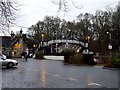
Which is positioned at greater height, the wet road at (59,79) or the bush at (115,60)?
the bush at (115,60)

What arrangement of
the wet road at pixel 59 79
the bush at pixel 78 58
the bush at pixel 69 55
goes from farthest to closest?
the bush at pixel 69 55
the bush at pixel 78 58
the wet road at pixel 59 79

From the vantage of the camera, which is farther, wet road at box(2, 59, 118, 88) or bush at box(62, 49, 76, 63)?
bush at box(62, 49, 76, 63)

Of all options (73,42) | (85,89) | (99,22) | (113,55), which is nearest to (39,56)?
(73,42)

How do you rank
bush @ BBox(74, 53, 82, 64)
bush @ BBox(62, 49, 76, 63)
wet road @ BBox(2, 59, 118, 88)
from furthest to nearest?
bush @ BBox(62, 49, 76, 63)
bush @ BBox(74, 53, 82, 64)
wet road @ BBox(2, 59, 118, 88)

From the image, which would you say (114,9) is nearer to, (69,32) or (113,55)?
(69,32)

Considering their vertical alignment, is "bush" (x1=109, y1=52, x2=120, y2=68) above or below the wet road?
above

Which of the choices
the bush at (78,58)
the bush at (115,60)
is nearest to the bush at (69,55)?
the bush at (78,58)

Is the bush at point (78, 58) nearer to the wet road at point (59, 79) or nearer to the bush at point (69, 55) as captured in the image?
the bush at point (69, 55)

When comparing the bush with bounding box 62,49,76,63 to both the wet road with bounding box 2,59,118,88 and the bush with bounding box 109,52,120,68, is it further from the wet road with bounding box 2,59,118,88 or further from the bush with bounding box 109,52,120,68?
the wet road with bounding box 2,59,118,88

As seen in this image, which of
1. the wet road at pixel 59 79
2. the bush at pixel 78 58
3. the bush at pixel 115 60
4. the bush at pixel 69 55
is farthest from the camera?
the bush at pixel 69 55

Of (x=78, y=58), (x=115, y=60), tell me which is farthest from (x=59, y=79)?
(x=78, y=58)

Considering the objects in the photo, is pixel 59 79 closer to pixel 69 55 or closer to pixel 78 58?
pixel 78 58

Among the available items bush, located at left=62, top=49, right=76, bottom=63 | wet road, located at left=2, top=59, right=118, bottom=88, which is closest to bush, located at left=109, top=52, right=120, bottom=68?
wet road, located at left=2, top=59, right=118, bottom=88

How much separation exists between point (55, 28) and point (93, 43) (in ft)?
65.4
